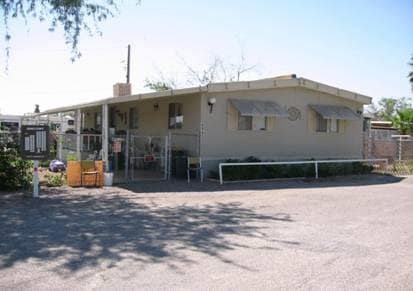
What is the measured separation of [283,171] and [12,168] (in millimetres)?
8096

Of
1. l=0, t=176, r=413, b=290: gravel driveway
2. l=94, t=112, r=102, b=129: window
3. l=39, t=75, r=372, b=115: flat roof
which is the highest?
l=39, t=75, r=372, b=115: flat roof

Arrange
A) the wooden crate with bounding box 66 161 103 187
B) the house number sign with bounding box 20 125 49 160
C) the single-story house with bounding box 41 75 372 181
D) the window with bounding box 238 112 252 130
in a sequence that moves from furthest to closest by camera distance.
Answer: the window with bounding box 238 112 252 130
the single-story house with bounding box 41 75 372 181
the wooden crate with bounding box 66 161 103 187
the house number sign with bounding box 20 125 49 160

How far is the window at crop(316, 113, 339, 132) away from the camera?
1753 centimetres

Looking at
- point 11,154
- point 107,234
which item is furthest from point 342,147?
point 107,234

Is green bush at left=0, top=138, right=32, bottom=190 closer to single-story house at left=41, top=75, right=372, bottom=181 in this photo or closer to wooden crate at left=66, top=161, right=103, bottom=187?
wooden crate at left=66, top=161, right=103, bottom=187

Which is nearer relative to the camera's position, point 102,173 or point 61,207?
point 61,207

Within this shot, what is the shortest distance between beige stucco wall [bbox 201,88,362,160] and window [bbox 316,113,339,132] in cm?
20

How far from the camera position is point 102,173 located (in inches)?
493

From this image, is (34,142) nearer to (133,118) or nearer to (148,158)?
(148,158)

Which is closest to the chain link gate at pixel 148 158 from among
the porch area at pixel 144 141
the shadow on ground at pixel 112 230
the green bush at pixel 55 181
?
the porch area at pixel 144 141

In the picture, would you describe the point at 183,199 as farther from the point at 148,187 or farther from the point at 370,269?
the point at 370,269

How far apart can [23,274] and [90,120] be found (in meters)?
19.9

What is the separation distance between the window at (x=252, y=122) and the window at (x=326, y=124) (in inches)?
97.0

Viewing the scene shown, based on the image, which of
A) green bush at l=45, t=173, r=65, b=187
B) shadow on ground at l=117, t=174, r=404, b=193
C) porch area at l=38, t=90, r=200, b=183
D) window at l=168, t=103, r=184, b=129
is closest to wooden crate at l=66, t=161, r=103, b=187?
green bush at l=45, t=173, r=65, b=187
